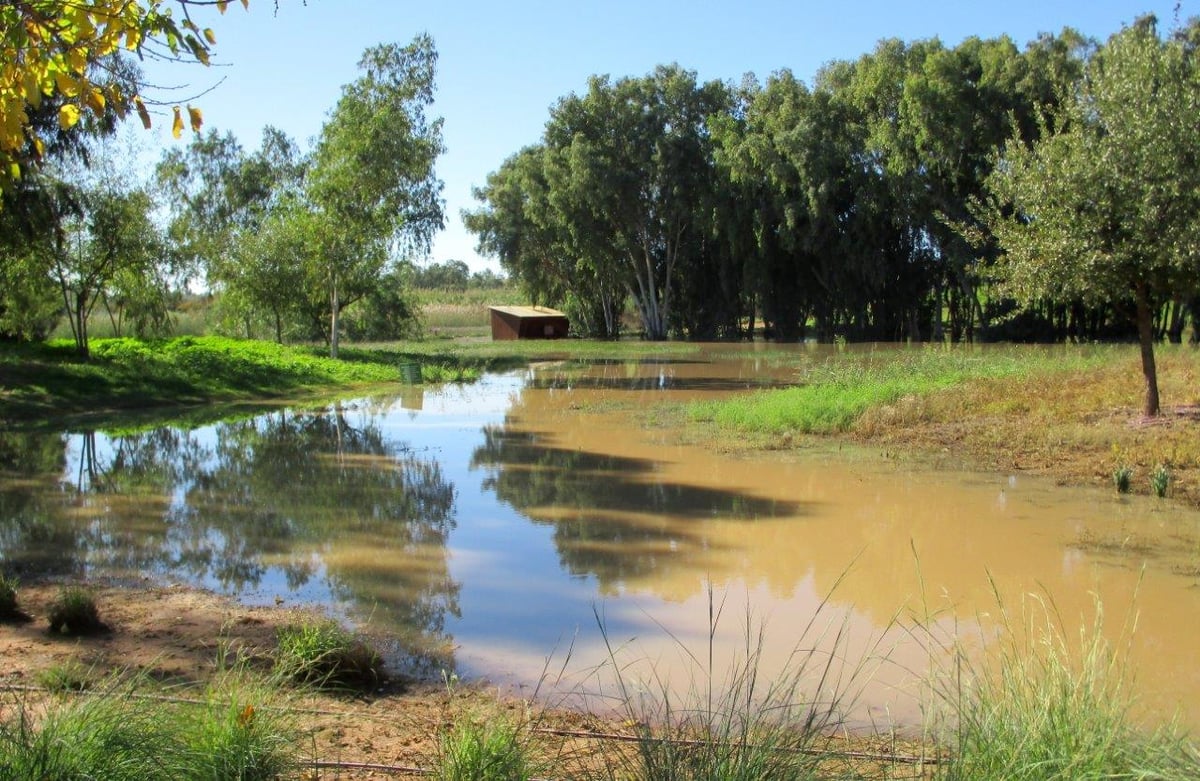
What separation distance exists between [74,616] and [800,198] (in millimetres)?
42856

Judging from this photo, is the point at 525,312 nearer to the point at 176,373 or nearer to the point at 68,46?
the point at 176,373

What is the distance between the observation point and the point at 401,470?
48.5ft

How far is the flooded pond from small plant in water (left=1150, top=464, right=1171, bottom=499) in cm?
47

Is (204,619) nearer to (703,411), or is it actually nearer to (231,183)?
(703,411)

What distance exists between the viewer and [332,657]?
5922 mm

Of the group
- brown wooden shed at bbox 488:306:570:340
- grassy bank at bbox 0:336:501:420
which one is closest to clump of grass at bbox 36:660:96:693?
grassy bank at bbox 0:336:501:420

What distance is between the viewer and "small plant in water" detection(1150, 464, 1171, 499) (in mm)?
11383

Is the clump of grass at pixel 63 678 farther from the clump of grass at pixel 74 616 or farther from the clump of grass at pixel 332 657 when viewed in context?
the clump of grass at pixel 74 616

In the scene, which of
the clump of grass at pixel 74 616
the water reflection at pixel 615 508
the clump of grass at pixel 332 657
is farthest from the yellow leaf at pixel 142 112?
the water reflection at pixel 615 508

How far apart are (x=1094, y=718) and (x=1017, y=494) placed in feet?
29.2

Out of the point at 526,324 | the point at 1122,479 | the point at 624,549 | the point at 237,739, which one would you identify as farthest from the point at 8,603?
the point at 526,324

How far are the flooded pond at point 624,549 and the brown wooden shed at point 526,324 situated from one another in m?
40.9

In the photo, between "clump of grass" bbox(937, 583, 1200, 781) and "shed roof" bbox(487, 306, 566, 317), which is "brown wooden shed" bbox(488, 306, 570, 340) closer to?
"shed roof" bbox(487, 306, 566, 317)

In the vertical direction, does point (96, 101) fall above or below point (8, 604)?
above
